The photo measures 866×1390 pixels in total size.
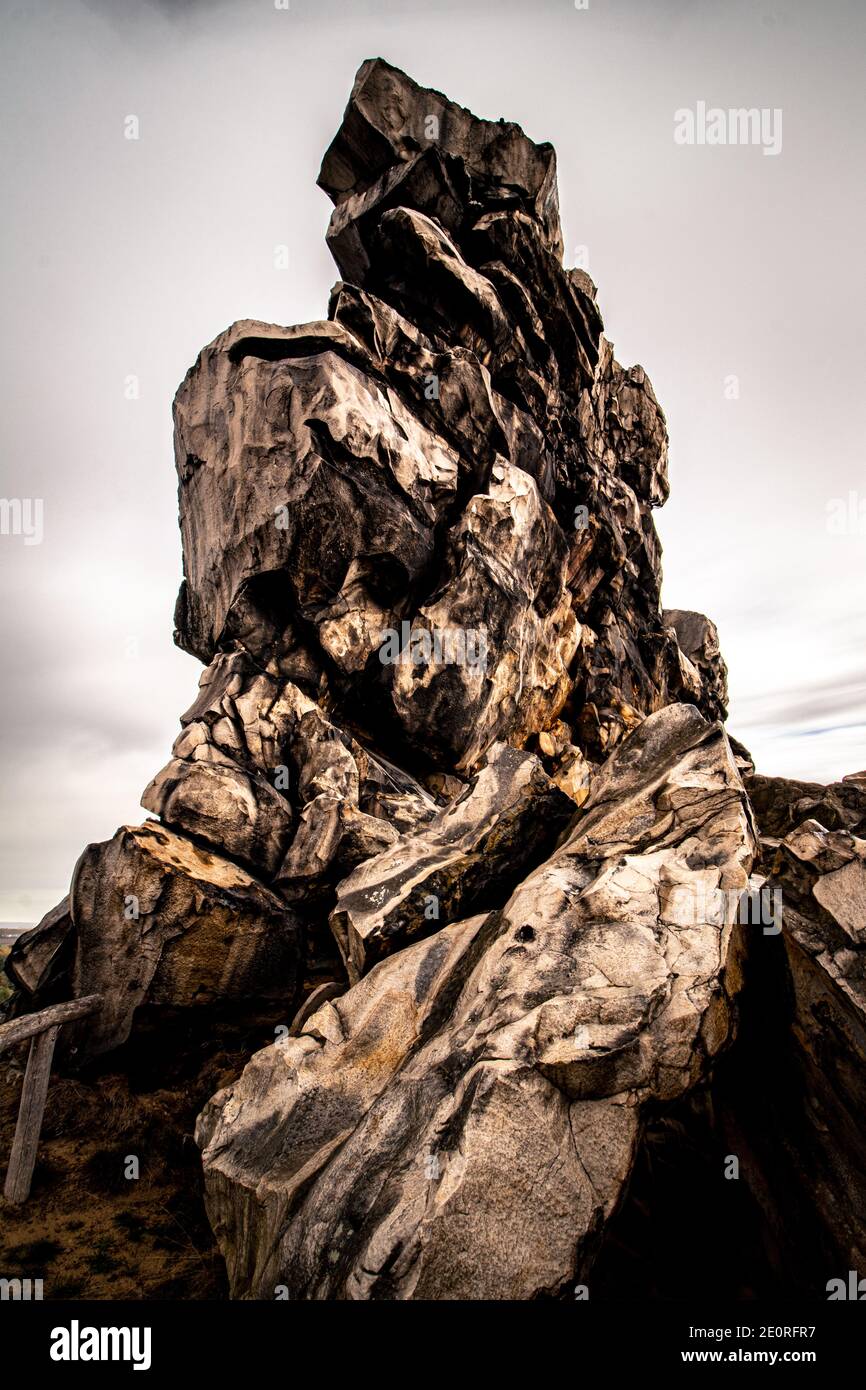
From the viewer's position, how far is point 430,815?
16.1 m

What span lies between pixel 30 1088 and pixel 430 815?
9.67 meters

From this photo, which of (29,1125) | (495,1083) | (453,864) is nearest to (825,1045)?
(495,1083)

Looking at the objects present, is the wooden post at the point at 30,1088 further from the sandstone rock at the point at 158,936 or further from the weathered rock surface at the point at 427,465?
the weathered rock surface at the point at 427,465

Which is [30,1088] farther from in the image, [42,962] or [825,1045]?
[825,1045]

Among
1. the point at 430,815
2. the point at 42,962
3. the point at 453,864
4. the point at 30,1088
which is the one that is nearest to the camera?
the point at 30,1088

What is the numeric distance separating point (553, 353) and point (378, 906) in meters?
27.8

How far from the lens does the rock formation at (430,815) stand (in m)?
5.34

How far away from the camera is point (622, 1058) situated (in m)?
5.43

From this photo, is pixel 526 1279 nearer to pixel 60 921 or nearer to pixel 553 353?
pixel 60 921

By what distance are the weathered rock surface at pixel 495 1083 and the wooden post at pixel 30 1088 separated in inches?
148

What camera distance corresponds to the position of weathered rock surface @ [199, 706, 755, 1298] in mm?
4707

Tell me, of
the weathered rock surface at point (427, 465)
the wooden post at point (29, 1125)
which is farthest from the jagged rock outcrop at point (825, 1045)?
the weathered rock surface at point (427, 465)

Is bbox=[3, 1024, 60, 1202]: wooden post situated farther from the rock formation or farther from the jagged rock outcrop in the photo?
the jagged rock outcrop

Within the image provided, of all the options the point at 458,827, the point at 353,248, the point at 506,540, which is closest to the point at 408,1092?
the point at 458,827
